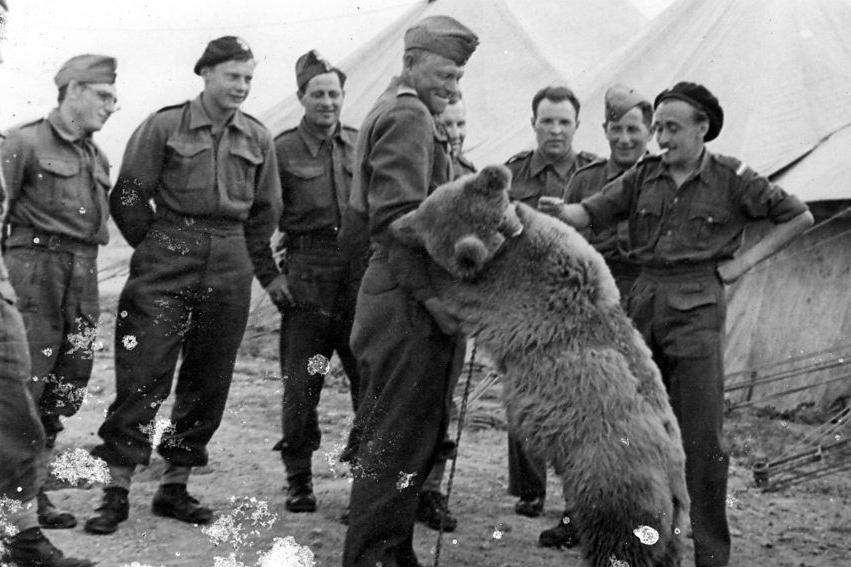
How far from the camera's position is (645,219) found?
420cm

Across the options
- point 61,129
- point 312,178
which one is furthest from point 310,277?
point 61,129

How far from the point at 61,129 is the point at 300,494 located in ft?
5.79

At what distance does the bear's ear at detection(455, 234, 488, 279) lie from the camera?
309 cm

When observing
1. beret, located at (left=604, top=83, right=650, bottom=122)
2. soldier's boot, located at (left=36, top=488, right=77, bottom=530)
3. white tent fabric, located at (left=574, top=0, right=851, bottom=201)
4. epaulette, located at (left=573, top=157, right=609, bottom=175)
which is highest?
white tent fabric, located at (left=574, top=0, right=851, bottom=201)

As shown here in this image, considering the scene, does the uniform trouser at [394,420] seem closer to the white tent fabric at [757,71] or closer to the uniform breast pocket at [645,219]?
the uniform breast pocket at [645,219]

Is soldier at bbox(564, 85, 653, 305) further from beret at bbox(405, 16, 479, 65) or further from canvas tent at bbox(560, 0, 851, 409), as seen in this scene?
canvas tent at bbox(560, 0, 851, 409)

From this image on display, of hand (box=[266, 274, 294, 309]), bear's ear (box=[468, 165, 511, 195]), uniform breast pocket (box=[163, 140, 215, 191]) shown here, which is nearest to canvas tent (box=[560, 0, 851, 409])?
hand (box=[266, 274, 294, 309])

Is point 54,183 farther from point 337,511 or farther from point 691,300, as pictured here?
point 691,300

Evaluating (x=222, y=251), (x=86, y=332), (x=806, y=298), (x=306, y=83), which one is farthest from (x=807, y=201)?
(x=86, y=332)

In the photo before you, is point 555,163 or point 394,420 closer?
point 394,420

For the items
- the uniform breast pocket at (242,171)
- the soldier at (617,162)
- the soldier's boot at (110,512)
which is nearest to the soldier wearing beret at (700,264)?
the soldier at (617,162)

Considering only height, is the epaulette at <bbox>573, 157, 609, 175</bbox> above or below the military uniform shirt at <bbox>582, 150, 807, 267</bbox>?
above

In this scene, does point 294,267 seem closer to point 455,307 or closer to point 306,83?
point 306,83

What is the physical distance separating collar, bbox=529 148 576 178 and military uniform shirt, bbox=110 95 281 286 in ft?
4.73
